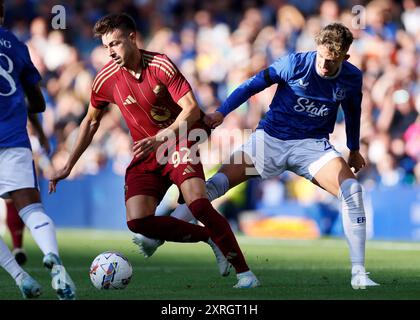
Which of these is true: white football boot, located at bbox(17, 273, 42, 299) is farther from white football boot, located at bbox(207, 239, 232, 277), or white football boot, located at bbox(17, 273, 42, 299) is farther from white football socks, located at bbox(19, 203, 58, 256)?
white football boot, located at bbox(207, 239, 232, 277)

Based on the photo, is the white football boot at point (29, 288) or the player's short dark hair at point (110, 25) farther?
the player's short dark hair at point (110, 25)

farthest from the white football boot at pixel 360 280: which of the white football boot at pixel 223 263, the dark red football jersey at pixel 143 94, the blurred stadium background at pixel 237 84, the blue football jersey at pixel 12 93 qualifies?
the blurred stadium background at pixel 237 84

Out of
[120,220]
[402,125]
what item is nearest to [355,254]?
[402,125]

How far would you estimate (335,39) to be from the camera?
8078mm

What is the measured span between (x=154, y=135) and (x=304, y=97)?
1324 mm

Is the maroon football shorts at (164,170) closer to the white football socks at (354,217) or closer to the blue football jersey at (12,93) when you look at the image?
the white football socks at (354,217)

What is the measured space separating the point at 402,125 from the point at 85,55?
7883 mm

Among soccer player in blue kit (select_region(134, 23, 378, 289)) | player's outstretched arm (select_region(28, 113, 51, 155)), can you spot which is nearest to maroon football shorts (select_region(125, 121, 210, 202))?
soccer player in blue kit (select_region(134, 23, 378, 289))

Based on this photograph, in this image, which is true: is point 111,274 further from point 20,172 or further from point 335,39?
point 335,39

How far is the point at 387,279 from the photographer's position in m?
8.88

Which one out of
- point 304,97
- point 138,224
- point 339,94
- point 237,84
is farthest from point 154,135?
point 237,84

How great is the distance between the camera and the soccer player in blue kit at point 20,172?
22.9 ft

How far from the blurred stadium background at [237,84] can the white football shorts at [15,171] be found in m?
8.95
